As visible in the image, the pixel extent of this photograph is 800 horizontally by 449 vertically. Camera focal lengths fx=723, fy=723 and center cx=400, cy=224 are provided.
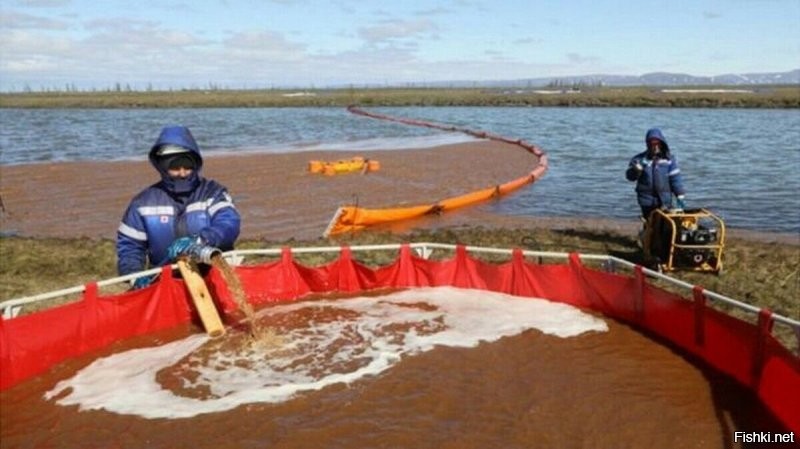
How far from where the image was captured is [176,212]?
20.2 feet

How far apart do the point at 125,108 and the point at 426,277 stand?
7322cm

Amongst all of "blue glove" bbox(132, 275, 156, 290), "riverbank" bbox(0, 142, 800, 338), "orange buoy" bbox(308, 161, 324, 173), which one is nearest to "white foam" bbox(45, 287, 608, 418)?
"blue glove" bbox(132, 275, 156, 290)

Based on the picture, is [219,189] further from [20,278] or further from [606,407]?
[20,278]

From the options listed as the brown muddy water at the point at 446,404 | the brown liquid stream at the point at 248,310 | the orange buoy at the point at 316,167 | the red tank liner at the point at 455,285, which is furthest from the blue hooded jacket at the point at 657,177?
the orange buoy at the point at 316,167

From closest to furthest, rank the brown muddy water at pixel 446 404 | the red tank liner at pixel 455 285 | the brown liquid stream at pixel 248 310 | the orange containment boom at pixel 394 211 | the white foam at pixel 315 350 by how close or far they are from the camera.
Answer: the brown muddy water at pixel 446 404 → the red tank liner at pixel 455 285 → the white foam at pixel 315 350 → the brown liquid stream at pixel 248 310 → the orange containment boom at pixel 394 211

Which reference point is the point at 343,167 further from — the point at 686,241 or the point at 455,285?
the point at 455,285

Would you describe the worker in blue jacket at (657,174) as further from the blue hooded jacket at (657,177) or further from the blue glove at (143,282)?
the blue glove at (143,282)

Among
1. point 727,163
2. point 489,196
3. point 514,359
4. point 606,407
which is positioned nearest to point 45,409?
point 514,359

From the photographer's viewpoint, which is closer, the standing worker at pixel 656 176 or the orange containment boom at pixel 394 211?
the standing worker at pixel 656 176

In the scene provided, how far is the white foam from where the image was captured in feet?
19.0

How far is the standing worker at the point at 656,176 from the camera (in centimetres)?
1048

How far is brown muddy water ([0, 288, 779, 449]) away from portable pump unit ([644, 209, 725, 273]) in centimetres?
343

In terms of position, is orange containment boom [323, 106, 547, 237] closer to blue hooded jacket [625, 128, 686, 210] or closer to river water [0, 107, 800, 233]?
river water [0, 107, 800, 233]

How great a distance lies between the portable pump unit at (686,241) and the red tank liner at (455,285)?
2.84 m
